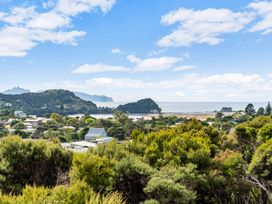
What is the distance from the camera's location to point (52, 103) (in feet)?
385

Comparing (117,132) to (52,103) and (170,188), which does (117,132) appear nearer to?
(170,188)

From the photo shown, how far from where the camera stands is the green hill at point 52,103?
110m

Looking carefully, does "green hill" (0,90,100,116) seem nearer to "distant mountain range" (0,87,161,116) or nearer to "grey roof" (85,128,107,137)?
"distant mountain range" (0,87,161,116)

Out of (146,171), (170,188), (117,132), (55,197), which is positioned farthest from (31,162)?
(117,132)

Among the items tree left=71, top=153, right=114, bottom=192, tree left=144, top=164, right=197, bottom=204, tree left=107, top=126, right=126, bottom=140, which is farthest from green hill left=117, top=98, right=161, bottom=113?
tree left=71, top=153, right=114, bottom=192

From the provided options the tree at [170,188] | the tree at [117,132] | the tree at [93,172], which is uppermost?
the tree at [93,172]

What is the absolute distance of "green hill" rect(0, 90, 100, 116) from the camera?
10977 centimetres

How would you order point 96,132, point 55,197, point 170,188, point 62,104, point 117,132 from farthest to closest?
point 62,104 → point 96,132 → point 117,132 → point 170,188 → point 55,197

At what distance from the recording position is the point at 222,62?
70.1ft

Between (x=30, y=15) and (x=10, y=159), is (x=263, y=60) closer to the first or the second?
(x=30, y=15)

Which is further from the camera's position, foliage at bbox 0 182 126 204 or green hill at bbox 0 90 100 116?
green hill at bbox 0 90 100 116

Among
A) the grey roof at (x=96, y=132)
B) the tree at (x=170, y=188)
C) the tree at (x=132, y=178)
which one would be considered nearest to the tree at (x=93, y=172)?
the tree at (x=132, y=178)

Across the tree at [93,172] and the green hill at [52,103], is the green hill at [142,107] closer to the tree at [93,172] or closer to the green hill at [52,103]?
the green hill at [52,103]

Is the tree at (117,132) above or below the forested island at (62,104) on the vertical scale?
below
